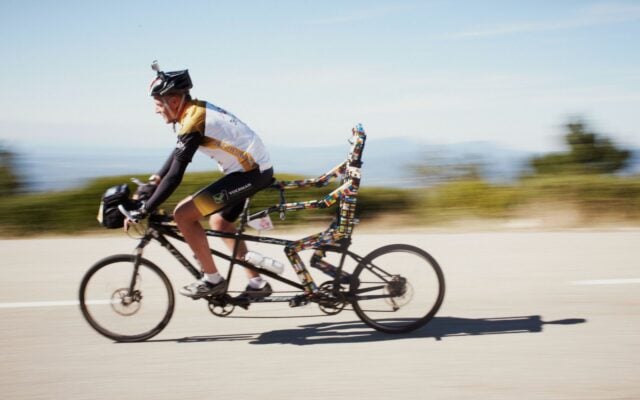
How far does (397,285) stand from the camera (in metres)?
5.15

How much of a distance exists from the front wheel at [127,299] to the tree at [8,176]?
5706 millimetres

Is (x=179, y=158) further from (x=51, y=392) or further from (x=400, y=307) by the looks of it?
(x=400, y=307)

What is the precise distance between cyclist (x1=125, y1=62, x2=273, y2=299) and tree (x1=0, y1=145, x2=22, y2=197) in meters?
5.95

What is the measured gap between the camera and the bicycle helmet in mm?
4633

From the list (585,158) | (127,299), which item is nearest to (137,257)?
(127,299)

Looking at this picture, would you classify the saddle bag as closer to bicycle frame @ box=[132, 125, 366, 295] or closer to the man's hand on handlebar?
the man's hand on handlebar

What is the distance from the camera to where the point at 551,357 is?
14.6ft

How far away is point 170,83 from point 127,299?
1.82 m

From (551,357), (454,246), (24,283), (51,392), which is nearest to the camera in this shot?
(51,392)

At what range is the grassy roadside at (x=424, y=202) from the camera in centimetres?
927

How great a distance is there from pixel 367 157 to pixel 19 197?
6.92 metres

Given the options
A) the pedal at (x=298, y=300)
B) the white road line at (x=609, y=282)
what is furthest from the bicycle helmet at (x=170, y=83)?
the white road line at (x=609, y=282)

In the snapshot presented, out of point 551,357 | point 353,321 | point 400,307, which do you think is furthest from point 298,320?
point 551,357

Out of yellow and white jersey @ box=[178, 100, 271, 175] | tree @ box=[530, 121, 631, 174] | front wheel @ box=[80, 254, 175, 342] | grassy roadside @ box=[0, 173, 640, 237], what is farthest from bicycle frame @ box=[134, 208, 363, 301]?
tree @ box=[530, 121, 631, 174]
